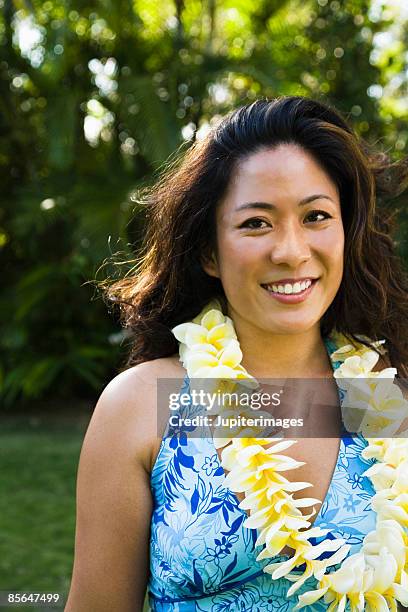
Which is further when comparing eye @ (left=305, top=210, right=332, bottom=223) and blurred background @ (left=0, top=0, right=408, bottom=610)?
blurred background @ (left=0, top=0, right=408, bottom=610)

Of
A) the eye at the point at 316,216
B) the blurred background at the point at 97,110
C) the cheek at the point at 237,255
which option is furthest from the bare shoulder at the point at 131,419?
the blurred background at the point at 97,110

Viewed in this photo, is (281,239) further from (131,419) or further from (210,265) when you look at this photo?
(131,419)

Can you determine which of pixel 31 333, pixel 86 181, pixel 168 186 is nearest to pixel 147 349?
pixel 168 186

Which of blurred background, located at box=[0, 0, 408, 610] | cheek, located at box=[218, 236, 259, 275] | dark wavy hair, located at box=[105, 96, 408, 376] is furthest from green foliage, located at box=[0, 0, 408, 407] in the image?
cheek, located at box=[218, 236, 259, 275]

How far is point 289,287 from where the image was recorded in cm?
203

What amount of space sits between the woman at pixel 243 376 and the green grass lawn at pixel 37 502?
2114mm

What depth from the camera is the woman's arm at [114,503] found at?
6.59 ft

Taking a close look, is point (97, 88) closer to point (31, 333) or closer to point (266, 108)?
point (31, 333)

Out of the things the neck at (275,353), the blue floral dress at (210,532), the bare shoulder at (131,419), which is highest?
the neck at (275,353)

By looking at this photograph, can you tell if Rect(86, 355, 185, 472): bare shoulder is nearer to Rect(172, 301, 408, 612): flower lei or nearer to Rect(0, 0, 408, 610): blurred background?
Rect(172, 301, 408, 612): flower lei

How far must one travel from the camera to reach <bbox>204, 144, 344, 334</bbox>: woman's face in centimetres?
203

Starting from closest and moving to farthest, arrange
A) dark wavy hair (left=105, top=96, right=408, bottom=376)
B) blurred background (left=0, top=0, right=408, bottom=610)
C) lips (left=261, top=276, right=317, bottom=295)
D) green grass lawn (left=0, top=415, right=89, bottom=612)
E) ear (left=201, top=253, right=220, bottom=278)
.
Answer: lips (left=261, top=276, right=317, bottom=295), dark wavy hair (left=105, top=96, right=408, bottom=376), ear (left=201, top=253, right=220, bottom=278), green grass lawn (left=0, top=415, right=89, bottom=612), blurred background (left=0, top=0, right=408, bottom=610)

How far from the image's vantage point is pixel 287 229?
2.03 meters

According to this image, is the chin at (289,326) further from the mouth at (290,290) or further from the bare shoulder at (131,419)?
the bare shoulder at (131,419)
